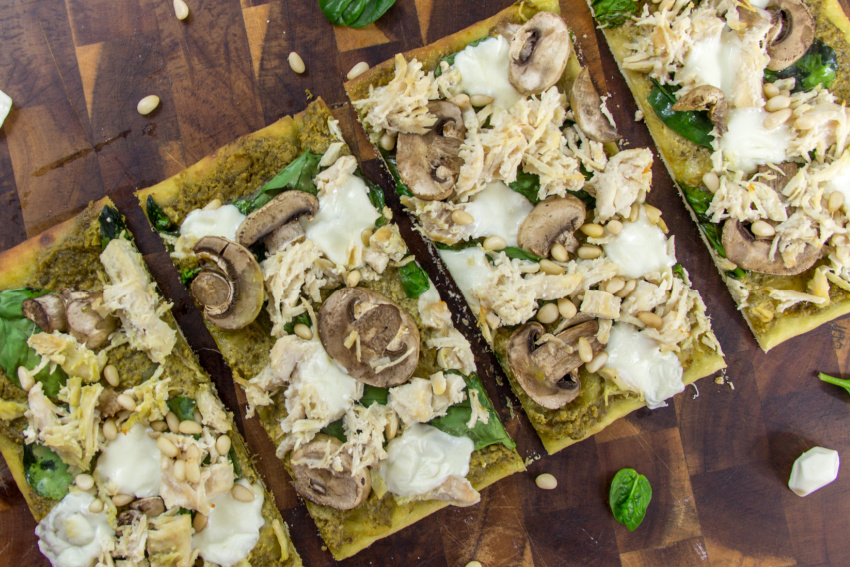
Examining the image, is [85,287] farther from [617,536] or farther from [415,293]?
[617,536]

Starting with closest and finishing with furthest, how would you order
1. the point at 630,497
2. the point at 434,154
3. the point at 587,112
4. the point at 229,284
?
the point at 229,284, the point at 434,154, the point at 587,112, the point at 630,497

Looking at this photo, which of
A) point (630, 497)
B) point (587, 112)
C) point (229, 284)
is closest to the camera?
point (229, 284)

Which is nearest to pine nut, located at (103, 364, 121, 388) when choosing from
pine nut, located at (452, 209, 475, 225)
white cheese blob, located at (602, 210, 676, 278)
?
pine nut, located at (452, 209, 475, 225)

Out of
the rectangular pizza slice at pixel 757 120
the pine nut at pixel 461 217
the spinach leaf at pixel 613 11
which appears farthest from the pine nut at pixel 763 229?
the pine nut at pixel 461 217

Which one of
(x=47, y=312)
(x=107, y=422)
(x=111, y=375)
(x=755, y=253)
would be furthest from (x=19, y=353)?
(x=755, y=253)

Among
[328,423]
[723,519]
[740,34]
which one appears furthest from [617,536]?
[740,34]

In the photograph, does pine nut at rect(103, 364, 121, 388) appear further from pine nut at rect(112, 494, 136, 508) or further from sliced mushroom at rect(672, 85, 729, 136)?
sliced mushroom at rect(672, 85, 729, 136)

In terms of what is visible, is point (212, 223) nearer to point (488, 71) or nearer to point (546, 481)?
point (488, 71)
